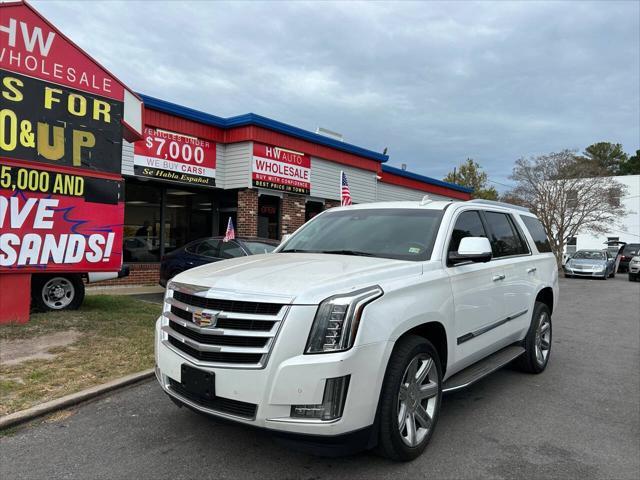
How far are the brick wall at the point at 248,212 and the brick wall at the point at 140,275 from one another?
9.12ft

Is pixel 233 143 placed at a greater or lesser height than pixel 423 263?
greater

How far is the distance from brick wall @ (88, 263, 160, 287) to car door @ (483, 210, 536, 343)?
420 inches

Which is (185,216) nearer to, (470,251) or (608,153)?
(470,251)

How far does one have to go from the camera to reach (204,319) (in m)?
2.99

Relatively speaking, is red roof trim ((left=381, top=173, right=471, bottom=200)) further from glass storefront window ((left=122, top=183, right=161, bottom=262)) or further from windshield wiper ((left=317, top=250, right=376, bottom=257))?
windshield wiper ((left=317, top=250, right=376, bottom=257))

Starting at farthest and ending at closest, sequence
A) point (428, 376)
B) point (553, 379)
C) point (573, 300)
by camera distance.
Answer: point (573, 300), point (553, 379), point (428, 376)

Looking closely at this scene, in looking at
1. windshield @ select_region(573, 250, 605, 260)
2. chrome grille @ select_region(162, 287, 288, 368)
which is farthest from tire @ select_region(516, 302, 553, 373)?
windshield @ select_region(573, 250, 605, 260)

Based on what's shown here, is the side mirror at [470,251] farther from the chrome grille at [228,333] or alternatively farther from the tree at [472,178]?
the tree at [472,178]

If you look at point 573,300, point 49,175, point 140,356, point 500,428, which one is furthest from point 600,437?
point 573,300

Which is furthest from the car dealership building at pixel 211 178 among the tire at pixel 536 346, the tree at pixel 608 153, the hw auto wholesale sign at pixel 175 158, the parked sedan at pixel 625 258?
the tree at pixel 608 153

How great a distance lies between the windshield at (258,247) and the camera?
10048mm

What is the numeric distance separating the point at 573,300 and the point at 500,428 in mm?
11237

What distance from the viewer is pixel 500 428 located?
3891mm

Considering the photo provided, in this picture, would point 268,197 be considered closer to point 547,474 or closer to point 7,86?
point 7,86
